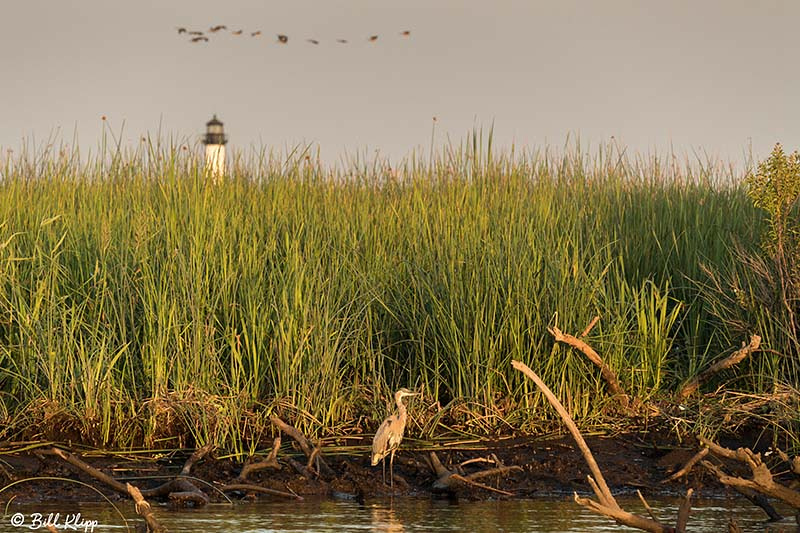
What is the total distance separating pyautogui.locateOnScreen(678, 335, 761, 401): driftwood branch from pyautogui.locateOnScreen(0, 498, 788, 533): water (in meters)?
1.58

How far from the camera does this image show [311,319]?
9.10 metres

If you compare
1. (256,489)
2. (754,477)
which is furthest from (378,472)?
(754,477)

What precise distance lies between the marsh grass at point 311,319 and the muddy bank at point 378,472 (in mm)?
243

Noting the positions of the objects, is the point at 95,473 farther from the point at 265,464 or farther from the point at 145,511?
the point at 145,511

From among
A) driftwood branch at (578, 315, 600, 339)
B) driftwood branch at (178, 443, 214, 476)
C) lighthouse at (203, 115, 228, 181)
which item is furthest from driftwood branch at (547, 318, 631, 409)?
lighthouse at (203, 115, 228, 181)

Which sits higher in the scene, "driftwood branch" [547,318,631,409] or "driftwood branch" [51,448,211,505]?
"driftwood branch" [547,318,631,409]

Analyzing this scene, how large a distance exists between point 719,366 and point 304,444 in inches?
127

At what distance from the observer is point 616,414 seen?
941 centimetres

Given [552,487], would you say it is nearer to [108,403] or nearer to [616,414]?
[616,414]

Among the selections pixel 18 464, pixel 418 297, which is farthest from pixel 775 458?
pixel 18 464

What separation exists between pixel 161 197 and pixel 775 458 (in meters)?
5.49

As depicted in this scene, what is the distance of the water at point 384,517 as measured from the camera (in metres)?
6.76

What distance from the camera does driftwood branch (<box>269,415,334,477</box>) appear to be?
8.16m

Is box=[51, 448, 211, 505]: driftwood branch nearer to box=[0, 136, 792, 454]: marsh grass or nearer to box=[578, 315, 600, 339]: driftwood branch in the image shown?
box=[0, 136, 792, 454]: marsh grass
